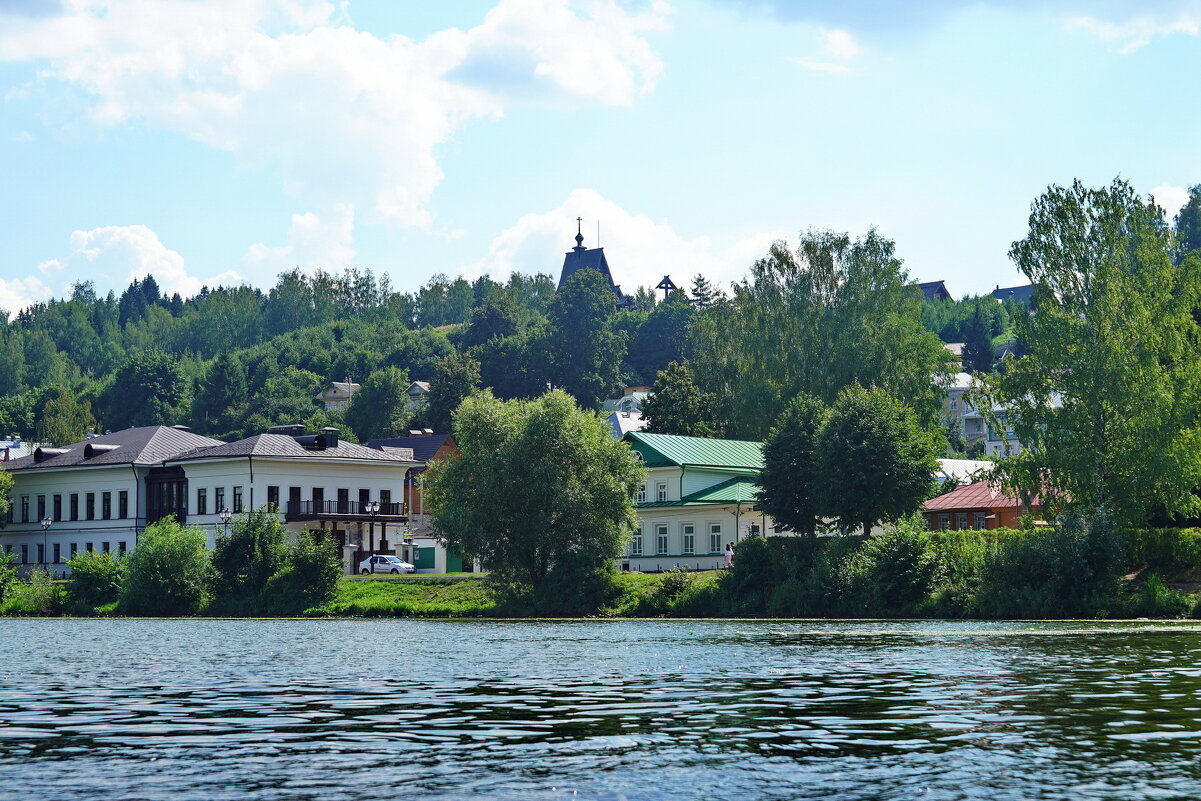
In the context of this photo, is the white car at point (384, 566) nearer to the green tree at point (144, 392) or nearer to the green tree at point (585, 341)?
the green tree at point (585, 341)

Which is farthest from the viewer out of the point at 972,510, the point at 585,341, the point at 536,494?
the point at 585,341

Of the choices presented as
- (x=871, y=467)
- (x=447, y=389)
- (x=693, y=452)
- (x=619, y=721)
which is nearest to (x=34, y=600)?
(x=693, y=452)

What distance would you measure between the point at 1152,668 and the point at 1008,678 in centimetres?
419

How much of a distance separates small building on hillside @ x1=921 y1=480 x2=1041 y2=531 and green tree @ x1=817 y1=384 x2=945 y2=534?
21426 millimetres

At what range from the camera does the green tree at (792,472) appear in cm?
6912

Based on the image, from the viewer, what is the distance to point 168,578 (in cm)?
7406

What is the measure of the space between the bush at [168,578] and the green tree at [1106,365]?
39.7 metres

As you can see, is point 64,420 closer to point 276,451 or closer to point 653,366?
point 653,366

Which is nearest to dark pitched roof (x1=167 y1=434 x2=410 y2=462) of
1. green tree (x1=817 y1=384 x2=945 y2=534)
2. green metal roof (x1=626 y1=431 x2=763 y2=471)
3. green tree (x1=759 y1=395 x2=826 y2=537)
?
green metal roof (x1=626 y1=431 x2=763 y2=471)

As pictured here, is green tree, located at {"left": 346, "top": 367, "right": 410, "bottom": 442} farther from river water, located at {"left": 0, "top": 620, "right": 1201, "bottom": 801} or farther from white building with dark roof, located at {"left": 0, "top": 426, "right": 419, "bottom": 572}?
river water, located at {"left": 0, "top": 620, "right": 1201, "bottom": 801}

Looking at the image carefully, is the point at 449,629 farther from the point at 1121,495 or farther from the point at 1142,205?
the point at 1142,205

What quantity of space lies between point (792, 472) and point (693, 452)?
22180mm

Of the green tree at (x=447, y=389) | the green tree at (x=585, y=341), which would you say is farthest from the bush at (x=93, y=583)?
the green tree at (x=585, y=341)

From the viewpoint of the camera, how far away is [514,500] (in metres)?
68.2
